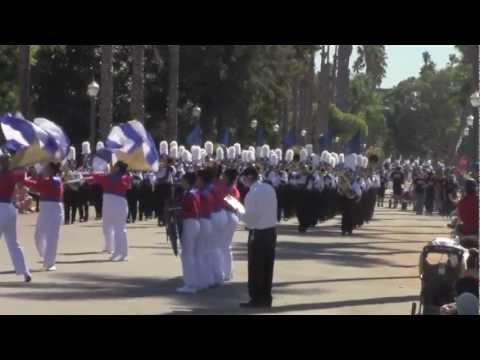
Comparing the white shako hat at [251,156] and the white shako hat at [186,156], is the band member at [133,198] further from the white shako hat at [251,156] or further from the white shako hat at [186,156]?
the white shako hat at [251,156]

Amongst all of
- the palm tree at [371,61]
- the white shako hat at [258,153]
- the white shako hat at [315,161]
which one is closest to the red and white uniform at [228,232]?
the white shako hat at [315,161]

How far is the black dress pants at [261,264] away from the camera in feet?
53.1

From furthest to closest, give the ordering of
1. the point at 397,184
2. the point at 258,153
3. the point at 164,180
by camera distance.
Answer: the point at 397,184 → the point at 258,153 → the point at 164,180

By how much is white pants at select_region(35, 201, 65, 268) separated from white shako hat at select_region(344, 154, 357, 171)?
17604 millimetres

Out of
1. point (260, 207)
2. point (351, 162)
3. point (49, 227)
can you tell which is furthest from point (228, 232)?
point (351, 162)

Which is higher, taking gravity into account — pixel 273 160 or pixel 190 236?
pixel 273 160

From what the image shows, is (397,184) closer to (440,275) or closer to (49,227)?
(49,227)

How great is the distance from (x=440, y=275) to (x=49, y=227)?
8.19 m

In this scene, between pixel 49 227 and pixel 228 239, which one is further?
pixel 49 227

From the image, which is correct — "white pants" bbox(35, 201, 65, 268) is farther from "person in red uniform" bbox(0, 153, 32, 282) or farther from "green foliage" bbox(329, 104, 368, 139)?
Answer: "green foliage" bbox(329, 104, 368, 139)

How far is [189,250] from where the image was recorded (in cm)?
1778

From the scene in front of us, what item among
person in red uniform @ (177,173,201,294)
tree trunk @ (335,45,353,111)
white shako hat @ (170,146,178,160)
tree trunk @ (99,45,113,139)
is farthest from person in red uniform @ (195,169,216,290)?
tree trunk @ (335,45,353,111)

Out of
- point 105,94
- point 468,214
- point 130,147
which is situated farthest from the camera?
Answer: point 105,94
